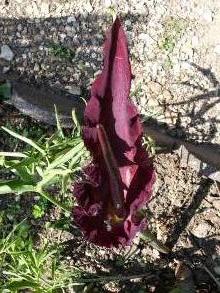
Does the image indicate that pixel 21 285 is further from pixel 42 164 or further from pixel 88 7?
pixel 88 7

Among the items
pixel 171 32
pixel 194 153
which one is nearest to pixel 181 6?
pixel 171 32

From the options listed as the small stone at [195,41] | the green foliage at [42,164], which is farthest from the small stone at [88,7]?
the green foliage at [42,164]

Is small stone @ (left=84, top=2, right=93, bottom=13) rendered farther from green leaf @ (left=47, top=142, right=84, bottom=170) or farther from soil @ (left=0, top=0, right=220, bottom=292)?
green leaf @ (left=47, top=142, right=84, bottom=170)

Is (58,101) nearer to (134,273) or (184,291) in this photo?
(134,273)

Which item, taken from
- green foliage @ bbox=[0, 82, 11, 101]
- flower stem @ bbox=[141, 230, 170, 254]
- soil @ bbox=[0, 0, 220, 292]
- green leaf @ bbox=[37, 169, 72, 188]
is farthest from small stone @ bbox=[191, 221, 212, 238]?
green foliage @ bbox=[0, 82, 11, 101]

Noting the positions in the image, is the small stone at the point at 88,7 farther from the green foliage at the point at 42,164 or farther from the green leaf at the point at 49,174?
the green leaf at the point at 49,174

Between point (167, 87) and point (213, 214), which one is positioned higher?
point (167, 87)

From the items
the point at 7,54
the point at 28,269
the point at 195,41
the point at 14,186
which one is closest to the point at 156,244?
the point at 28,269
